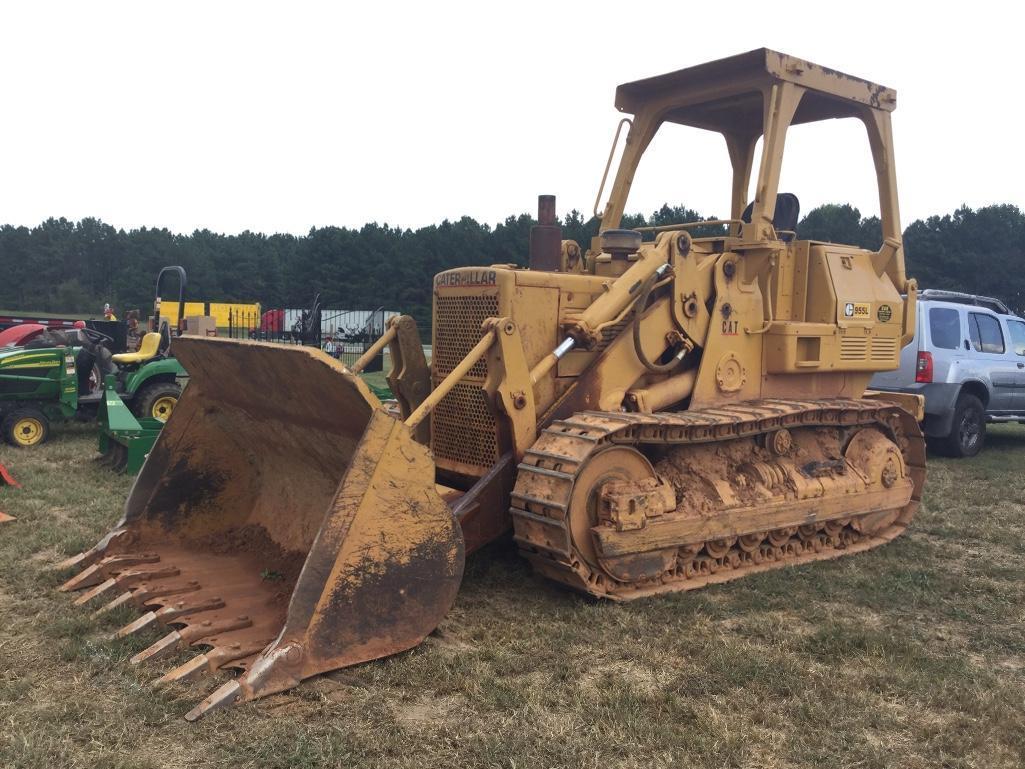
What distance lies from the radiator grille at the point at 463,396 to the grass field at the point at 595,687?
0.77 m

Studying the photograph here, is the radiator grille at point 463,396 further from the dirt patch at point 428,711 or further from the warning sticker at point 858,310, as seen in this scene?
the warning sticker at point 858,310

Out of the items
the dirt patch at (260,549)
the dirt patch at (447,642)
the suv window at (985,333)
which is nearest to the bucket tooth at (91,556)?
the dirt patch at (260,549)

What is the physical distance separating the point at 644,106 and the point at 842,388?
2931mm

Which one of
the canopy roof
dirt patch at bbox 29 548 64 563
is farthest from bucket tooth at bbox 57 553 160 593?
the canopy roof

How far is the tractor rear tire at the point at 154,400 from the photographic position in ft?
38.5

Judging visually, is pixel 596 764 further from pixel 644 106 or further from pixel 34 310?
pixel 34 310

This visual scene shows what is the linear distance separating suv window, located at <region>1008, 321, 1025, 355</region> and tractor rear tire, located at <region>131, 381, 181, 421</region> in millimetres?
11732

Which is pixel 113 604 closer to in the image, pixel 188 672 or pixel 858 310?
pixel 188 672

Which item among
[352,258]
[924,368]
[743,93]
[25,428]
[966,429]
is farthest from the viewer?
[352,258]

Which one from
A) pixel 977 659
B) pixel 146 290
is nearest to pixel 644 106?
pixel 977 659

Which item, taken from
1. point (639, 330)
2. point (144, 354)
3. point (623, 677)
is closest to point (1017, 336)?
point (639, 330)

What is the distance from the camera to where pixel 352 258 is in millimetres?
58938

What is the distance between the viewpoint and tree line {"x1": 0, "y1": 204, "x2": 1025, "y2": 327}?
5100 centimetres

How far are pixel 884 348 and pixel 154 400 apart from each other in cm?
887
